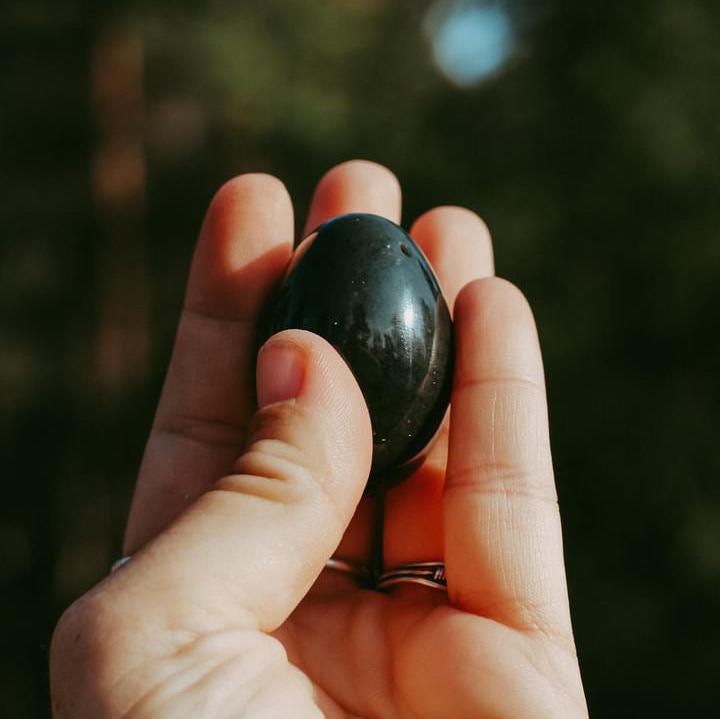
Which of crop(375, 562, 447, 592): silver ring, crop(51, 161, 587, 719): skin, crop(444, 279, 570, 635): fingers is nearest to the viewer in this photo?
crop(51, 161, 587, 719): skin

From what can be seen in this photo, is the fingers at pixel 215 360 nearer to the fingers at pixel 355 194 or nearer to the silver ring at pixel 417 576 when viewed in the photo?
the fingers at pixel 355 194

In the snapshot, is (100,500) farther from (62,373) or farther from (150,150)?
(150,150)

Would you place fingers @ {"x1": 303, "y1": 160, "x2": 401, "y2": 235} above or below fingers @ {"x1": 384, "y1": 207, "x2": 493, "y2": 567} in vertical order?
above

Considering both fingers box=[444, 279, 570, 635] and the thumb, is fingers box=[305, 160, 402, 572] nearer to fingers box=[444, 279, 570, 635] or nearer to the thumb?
fingers box=[444, 279, 570, 635]

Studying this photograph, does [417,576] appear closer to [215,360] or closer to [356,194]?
[215,360]

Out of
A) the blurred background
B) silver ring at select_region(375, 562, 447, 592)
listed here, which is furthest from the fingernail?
the blurred background

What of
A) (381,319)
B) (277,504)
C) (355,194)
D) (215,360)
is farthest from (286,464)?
(355,194)
